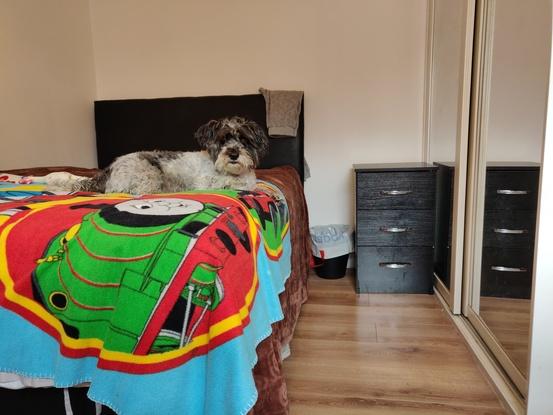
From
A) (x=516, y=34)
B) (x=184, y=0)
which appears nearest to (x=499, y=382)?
(x=516, y=34)

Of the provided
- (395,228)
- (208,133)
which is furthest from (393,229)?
(208,133)

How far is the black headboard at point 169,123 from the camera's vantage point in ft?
9.45

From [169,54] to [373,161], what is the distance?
183 cm

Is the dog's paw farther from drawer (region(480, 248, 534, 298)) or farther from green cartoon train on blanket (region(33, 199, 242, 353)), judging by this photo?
drawer (region(480, 248, 534, 298))

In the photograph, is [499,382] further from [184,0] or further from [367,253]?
[184,0]

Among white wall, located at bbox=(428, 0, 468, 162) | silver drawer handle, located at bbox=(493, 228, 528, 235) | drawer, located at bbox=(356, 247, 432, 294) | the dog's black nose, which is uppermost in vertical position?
white wall, located at bbox=(428, 0, 468, 162)

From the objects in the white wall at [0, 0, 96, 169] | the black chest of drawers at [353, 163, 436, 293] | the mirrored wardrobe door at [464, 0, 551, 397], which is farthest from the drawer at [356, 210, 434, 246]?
the white wall at [0, 0, 96, 169]

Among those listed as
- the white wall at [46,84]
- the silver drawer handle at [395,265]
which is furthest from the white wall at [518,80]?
the white wall at [46,84]

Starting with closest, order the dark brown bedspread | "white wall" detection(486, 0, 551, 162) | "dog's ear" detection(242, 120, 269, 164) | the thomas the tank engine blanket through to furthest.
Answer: the thomas the tank engine blanket → the dark brown bedspread → "white wall" detection(486, 0, 551, 162) → "dog's ear" detection(242, 120, 269, 164)

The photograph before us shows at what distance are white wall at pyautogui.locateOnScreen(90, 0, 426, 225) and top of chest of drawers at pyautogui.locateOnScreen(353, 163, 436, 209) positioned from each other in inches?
21.4

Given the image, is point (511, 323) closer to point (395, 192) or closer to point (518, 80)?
point (518, 80)

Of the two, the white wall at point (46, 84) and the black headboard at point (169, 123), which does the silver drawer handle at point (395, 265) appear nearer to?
the black headboard at point (169, 123)

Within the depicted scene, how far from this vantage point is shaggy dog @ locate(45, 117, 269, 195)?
5.38 ft

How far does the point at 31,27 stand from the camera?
2.49 metres
